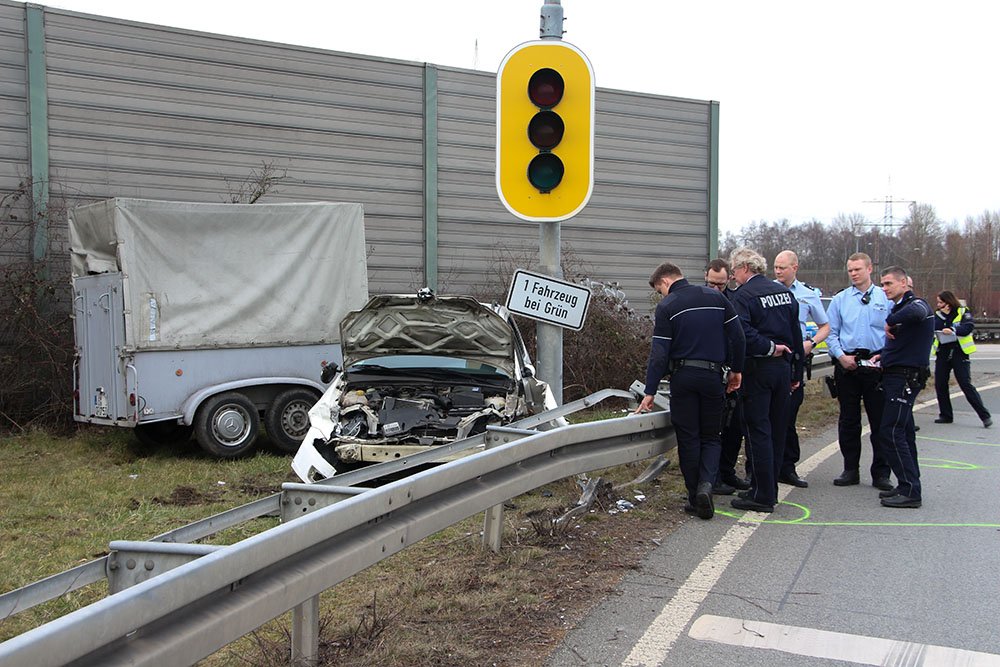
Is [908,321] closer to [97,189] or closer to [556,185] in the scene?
[556,185]

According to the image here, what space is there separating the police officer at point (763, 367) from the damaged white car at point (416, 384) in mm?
1647

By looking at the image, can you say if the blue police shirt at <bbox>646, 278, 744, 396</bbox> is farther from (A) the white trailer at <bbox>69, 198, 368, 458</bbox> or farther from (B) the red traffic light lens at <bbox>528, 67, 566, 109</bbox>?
(A) the white trailer at <bbox>69, 198, 368, 458</bbox>

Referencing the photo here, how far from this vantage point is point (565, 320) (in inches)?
258

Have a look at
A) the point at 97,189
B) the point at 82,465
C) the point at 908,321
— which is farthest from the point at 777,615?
the point at 97,189

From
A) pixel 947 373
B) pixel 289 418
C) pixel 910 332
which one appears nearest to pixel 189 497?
pixel 289 418

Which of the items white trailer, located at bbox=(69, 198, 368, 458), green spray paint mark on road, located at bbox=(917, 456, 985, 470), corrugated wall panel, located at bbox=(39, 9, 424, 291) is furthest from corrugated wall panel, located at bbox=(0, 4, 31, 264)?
green spray paint mark on road, located at bbox=(917, 456, 985, 470)

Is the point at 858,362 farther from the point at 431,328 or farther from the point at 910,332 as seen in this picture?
the point at 431,328

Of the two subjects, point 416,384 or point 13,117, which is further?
point 13,117

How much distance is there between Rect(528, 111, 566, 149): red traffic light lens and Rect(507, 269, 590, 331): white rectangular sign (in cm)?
96

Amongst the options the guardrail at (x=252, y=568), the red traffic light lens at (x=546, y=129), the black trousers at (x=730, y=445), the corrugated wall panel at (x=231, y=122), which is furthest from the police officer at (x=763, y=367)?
the corrugated wall panel at (x=231, y=122)

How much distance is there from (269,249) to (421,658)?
778 centimetres

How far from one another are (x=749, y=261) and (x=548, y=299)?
2.01 metres

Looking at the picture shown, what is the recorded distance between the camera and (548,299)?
6.54 meters

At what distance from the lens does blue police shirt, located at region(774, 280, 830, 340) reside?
9.20 meters
